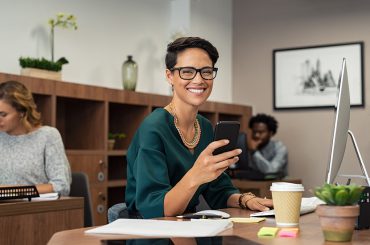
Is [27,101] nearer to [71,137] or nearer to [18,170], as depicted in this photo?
[18,170]

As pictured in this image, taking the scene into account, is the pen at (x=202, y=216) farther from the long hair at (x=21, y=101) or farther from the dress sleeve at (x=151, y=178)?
the long hair at (x=21, y=101)

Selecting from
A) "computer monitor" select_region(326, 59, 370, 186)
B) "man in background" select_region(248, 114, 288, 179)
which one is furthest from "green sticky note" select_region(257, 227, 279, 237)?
"man in background" select_region(248, 114, 288, 179)

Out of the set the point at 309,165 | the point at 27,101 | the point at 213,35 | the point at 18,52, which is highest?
the point at 213,35

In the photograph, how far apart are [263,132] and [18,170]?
12.1ft

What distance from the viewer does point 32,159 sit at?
3.76m

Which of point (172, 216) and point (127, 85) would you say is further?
point (127, 85)

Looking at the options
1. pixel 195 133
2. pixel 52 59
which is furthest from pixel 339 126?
pixel 52 59

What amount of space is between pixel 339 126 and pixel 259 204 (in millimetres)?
538

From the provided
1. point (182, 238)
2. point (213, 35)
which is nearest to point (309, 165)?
point (213, 35)

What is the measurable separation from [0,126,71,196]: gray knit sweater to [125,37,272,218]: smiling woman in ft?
4.95

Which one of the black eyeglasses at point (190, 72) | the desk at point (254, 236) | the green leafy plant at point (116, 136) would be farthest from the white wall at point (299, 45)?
the desk at point (254, 236)

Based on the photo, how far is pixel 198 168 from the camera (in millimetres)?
1886

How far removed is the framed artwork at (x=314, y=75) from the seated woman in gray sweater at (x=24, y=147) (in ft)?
13.3

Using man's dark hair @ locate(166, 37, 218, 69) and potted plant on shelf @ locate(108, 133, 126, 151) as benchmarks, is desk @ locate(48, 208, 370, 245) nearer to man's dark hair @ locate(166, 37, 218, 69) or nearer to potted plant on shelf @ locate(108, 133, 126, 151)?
man's dark hair @ locate(166, 37, 218, 69)
